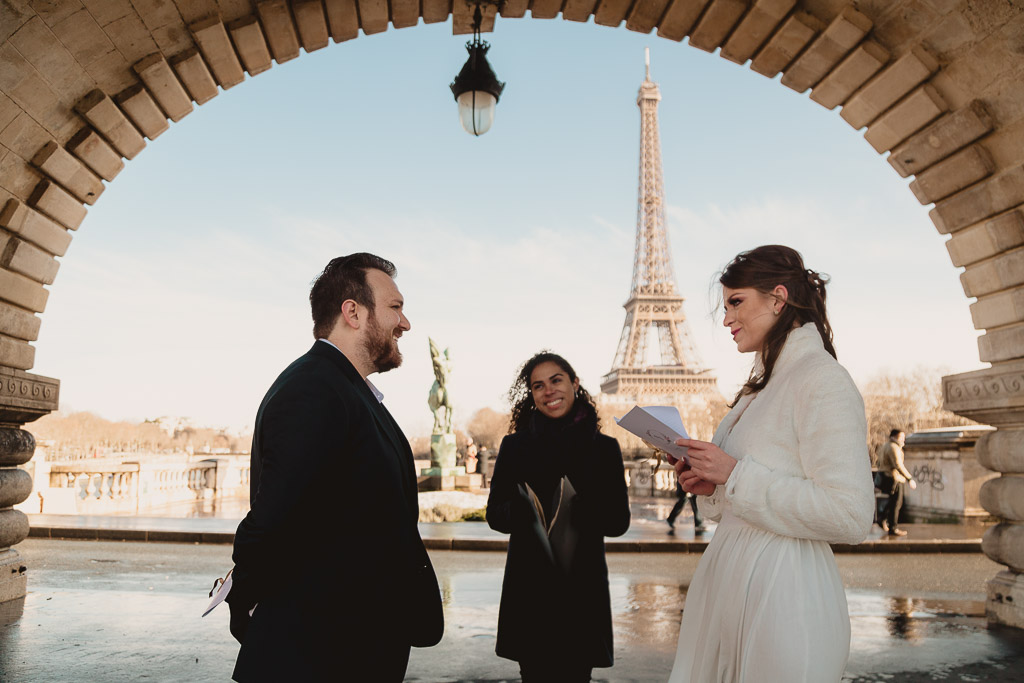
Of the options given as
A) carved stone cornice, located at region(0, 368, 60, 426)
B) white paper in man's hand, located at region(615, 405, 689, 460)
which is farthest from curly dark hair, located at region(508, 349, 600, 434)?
carved stone cornice, located at region(0, 368, 60, 426)

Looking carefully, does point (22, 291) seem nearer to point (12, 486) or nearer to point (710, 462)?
point (12, 486)

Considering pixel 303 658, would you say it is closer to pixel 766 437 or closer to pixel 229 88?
pixel 766 437

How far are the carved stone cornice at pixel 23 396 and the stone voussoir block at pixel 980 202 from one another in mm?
6209

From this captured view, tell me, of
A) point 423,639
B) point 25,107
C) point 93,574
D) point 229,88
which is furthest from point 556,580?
point 93,574

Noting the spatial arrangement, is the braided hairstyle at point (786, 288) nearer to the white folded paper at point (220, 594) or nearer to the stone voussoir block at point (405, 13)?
the white folded paper at point (220, 594)

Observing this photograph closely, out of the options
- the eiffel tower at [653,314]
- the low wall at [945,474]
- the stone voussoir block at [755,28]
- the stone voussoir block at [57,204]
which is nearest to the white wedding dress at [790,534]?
the stone voussoir block at [755,28]

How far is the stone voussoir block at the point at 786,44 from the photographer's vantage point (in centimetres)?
520

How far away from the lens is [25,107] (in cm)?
444

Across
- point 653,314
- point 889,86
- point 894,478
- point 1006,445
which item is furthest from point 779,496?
point 653,314

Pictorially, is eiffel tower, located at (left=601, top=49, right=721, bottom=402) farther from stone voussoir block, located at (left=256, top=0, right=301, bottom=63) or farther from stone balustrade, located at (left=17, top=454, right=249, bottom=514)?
stone voussoir block, located at (left=256, top=0, right=301, bottom=63)

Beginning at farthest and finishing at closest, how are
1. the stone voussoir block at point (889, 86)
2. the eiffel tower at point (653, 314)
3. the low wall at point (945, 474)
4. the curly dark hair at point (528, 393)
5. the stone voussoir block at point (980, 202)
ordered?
the eiffel tower at point (653, 314) → the low wall at point (945, 474) → the stone voussoir block at point (889, 86) → the stone voussoir block at point (980, 202) → the curly dark hair at point (528, 393)

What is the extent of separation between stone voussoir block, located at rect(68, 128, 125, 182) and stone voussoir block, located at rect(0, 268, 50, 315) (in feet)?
2.81

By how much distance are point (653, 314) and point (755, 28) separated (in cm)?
5616

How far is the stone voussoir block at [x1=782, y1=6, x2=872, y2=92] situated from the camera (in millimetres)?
4961
